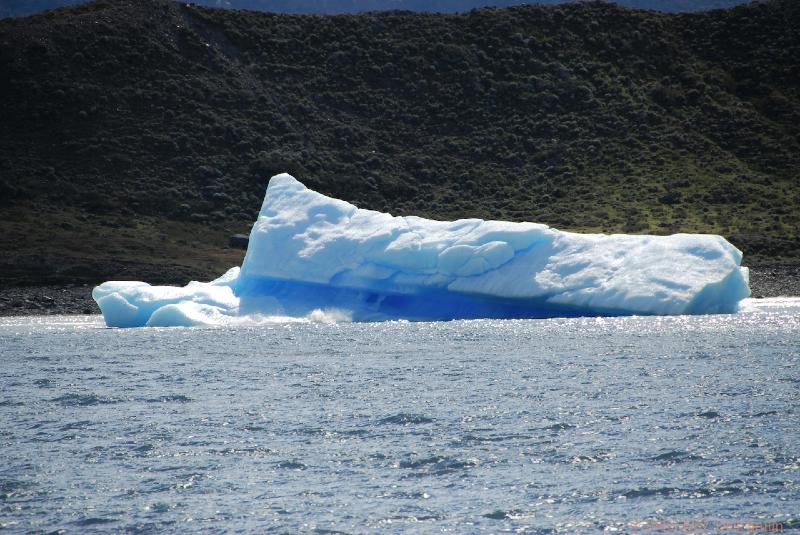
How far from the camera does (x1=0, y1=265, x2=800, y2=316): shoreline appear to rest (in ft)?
135

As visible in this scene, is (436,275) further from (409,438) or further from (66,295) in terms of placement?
(66,295)

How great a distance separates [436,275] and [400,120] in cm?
4104

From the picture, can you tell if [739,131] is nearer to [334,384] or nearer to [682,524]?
[334,384]

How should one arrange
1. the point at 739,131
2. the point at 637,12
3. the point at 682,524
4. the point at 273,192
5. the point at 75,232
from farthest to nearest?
the point at 637,12
the point at 739,131
the point at 75,232
the point at 273,192
the point at 682,524

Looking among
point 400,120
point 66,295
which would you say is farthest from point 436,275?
point 400,120

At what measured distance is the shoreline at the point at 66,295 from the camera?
41.1 m

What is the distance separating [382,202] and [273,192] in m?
29.0

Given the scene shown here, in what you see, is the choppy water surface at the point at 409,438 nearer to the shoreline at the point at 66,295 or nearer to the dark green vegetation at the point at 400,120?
the shoreline at the point at 66,295

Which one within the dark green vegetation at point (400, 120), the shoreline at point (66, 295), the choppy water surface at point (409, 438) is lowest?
the choppy water surface at point (409, 438)

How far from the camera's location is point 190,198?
59.3m

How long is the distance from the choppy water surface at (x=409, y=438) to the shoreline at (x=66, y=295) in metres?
16.3

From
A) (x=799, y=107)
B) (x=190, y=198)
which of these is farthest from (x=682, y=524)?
(x=799, y=107)

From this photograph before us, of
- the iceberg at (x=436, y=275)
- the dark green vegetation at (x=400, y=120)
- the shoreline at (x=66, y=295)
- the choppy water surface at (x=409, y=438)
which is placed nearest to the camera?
the choppy water surface at (x=409, y=438)

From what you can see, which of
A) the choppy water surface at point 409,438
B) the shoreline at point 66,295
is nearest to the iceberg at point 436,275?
the choppy water surface at point 409,438
